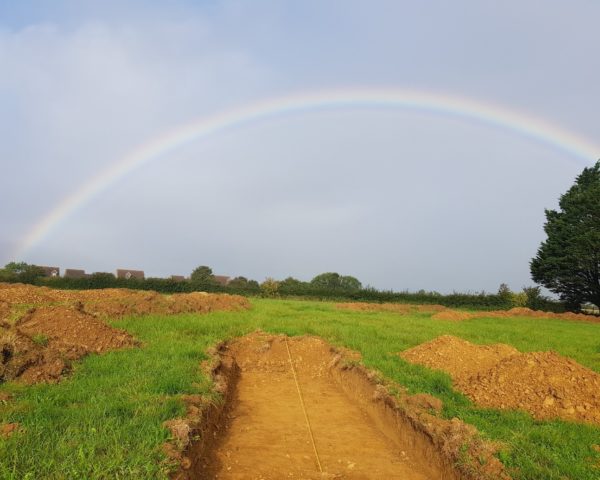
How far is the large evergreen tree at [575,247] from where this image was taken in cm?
3794

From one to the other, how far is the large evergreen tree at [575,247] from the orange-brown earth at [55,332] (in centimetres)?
3500

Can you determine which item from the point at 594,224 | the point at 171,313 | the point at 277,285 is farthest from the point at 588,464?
the point at 594,224

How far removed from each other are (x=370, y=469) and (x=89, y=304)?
10892mm

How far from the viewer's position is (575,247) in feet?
126

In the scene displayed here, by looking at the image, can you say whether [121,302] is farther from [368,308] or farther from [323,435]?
[368,308]

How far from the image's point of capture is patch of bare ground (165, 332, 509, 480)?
496 centimetres

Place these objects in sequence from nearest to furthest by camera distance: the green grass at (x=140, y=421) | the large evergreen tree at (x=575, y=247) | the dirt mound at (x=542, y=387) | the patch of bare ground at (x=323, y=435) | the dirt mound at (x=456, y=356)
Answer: the green grass at (x=140, y=421) → the patch of bare ground at (x=323, y=435) → the dirt mound at (x=542, y=387) → the dirt mound at (x=456, y=356) → the large evergreen tree at (x=575, y=247)

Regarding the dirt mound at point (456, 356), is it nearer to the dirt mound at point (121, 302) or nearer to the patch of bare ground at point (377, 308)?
the dirt mound at point (121, 302)

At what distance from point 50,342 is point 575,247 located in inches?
1614

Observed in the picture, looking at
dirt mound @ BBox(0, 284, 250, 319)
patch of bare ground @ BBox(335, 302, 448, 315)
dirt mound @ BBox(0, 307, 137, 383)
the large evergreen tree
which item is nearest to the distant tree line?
the large evergreen tree

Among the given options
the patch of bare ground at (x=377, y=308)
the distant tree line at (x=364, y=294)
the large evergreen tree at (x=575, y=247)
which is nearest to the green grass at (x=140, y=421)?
the patch of bare ground at (x=377, y=308)

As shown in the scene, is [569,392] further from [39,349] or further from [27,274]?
[27,274]

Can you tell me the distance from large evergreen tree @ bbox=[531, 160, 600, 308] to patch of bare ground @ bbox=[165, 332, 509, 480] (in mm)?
→ 36271

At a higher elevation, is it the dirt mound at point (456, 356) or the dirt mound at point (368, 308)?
the dirt mound at point (368, 308)
